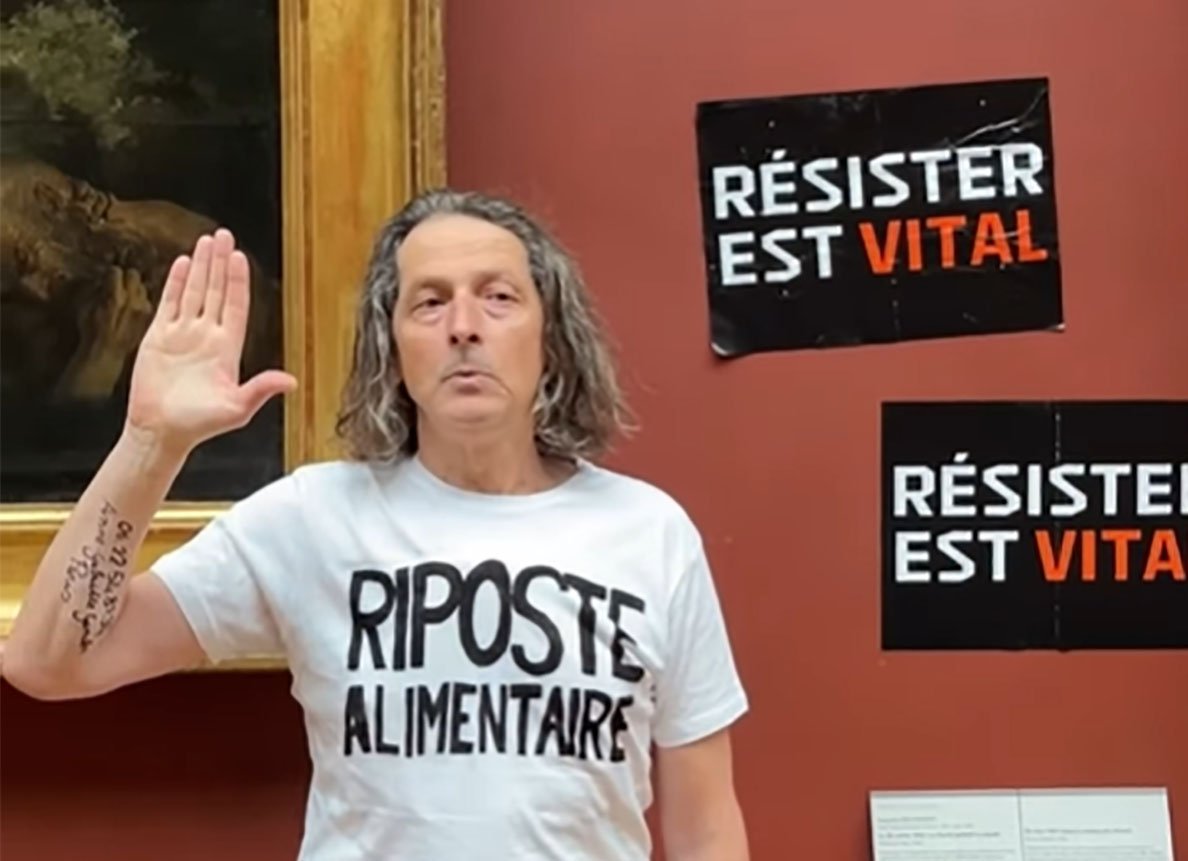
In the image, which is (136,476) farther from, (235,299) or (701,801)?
(701,801)

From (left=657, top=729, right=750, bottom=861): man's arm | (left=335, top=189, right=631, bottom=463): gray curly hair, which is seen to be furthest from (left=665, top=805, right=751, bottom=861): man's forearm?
(left=335, top=189, right=631, bottom=463): gray curly hair

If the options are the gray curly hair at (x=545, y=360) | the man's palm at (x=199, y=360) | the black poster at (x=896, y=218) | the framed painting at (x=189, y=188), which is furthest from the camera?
the black poster at (x=896, y=218)

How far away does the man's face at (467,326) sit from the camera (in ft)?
3.22

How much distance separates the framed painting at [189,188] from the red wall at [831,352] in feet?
0.32

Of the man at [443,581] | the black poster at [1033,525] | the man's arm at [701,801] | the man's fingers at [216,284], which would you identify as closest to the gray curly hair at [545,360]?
the man at [443,581]

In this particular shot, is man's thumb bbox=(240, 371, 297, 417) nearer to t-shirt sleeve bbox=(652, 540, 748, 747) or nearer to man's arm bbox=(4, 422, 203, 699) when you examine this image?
man's arm bbox=(4, 422, 203, 699)

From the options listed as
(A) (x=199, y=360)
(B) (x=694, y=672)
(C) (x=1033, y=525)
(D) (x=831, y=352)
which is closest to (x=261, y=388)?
(A) (x=199, y=360)

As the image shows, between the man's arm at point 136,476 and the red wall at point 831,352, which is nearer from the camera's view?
the man's arm at point 136,476

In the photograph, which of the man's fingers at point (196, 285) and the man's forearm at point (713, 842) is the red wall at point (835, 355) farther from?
the man's fingers at point (196, 285)

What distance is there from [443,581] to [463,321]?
16cm

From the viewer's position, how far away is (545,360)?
1.04 m

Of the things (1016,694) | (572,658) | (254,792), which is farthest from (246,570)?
(1016,694)

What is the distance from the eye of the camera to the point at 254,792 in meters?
1.25

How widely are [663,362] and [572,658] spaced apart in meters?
0.41
